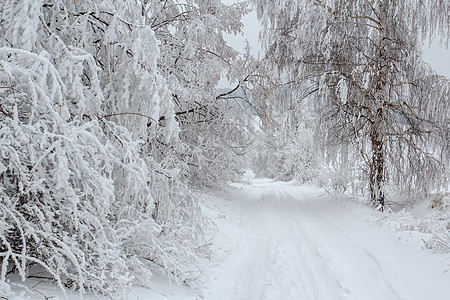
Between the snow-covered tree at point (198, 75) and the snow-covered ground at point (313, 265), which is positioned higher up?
the snow-covered tree at point (198, 75)

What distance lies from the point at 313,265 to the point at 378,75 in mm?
5368

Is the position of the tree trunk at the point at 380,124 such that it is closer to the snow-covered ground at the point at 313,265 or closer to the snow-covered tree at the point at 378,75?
the snow-covered tree at the point at 378,75

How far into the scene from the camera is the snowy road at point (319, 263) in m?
3.35

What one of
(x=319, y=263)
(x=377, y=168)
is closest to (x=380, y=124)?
(x=377, y=168)

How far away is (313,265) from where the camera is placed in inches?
163

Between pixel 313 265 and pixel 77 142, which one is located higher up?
pixel 77 142

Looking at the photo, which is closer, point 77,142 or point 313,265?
point 77,142

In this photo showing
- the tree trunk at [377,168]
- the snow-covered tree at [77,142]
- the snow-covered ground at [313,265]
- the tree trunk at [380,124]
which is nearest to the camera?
the snow-covered tree at [77,142]

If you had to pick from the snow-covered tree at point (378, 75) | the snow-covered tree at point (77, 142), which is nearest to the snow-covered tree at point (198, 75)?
the snow-covered tree at point (77, 142)

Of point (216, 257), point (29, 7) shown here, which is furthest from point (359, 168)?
point (29, 7)

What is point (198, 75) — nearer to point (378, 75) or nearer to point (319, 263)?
point (319, 263)

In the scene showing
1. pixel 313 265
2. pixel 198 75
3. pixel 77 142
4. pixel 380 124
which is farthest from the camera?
pixel 380 124

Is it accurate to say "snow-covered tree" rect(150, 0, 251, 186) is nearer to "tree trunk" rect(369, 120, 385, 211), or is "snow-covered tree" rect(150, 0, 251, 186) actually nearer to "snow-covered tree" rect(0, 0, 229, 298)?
"snow-covered tree" rect(0, 0, 229, 298)

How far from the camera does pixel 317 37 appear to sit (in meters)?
7.36
